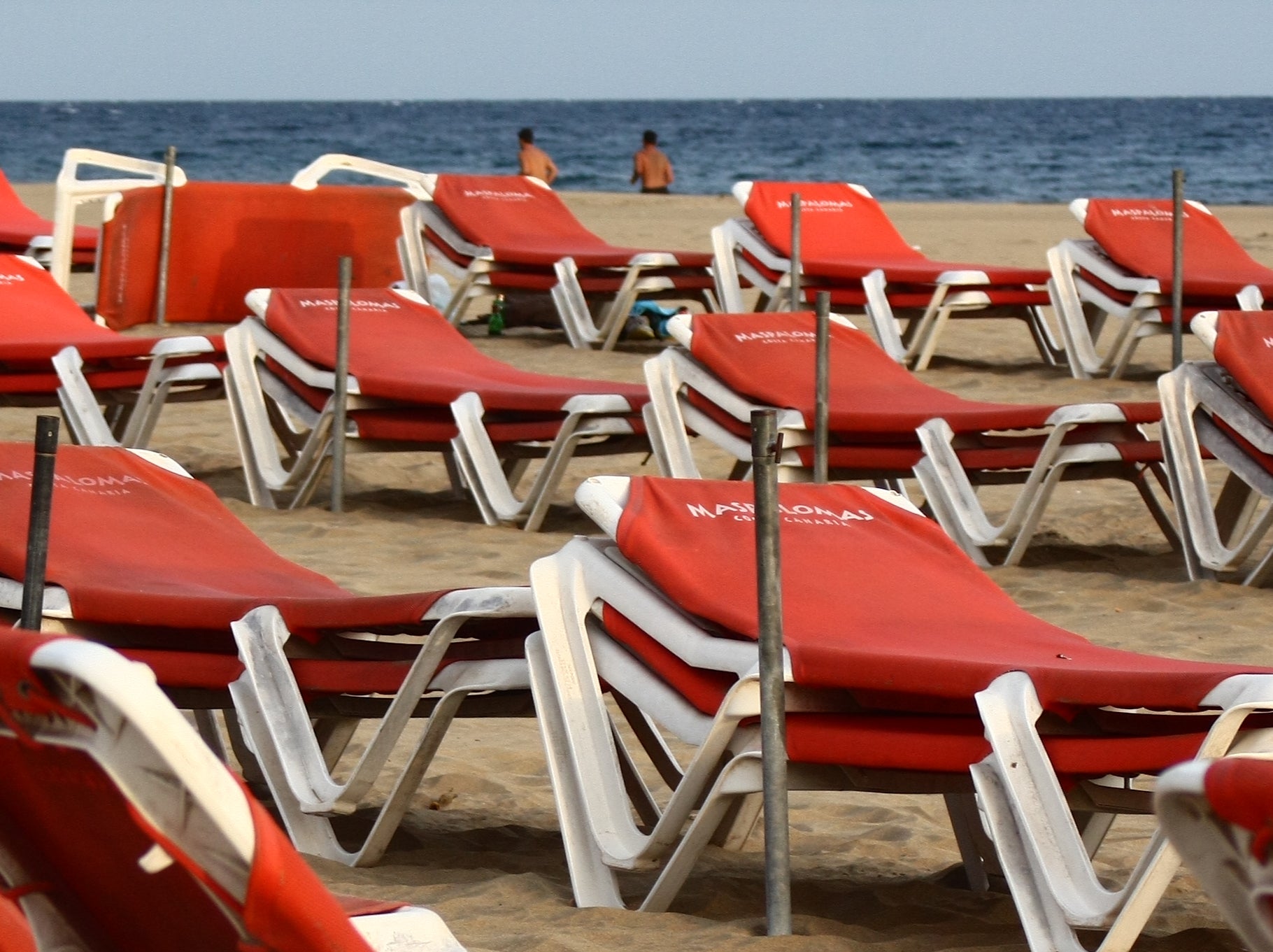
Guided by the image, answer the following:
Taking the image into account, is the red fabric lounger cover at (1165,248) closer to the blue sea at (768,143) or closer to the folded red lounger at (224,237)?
the folded red lounger at (224,237)

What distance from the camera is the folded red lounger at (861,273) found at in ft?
31.8

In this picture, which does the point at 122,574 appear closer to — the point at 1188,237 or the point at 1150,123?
the point at 1188,237

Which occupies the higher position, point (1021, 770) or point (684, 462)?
point (1021, 770)

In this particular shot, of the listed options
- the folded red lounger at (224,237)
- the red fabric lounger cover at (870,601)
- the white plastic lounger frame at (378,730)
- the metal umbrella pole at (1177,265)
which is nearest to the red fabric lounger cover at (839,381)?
the metal umbrella pole at (1177,265)

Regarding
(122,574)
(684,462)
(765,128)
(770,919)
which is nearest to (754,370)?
(684,462)

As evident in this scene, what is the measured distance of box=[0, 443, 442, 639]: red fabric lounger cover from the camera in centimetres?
362

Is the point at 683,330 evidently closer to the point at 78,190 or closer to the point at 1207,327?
the point at 1207,327

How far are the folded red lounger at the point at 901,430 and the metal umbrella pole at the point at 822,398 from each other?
0.34ft

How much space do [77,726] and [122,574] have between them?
2396mm

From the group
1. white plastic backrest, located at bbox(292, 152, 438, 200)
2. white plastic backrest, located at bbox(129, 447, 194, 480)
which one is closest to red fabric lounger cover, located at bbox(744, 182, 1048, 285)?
white plastic backrest, located at bbox(292, 152, 438, 200)

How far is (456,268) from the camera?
10.3 m

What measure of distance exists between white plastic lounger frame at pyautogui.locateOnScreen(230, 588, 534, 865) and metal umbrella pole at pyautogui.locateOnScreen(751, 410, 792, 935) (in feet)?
1.75

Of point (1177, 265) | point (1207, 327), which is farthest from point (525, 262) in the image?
point (1207, 327)

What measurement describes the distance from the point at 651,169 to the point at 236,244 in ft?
42.5
